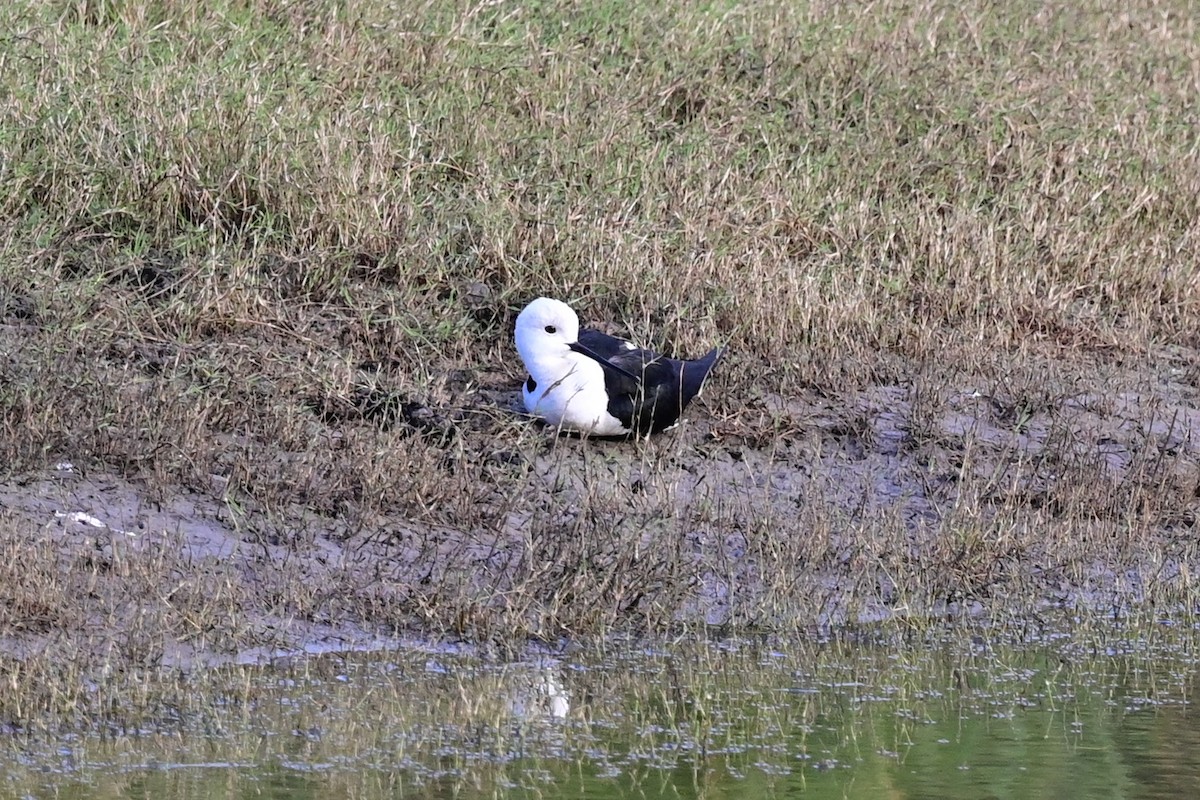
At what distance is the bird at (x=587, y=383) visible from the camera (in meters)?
6.93

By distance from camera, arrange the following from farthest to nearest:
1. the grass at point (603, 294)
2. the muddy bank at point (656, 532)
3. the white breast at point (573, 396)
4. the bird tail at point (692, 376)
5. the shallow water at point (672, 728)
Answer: the bird tail at point (692, 376) → the white breast at point (573, 396) → the grass at point (603, 294) → the muddy bank at point (656, 532) → the shallow water at point (672, 728)

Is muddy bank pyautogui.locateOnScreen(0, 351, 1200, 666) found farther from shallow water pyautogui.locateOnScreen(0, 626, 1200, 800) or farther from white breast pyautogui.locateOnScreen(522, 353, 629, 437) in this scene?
shallow water pyautogui.locateOnScreen(0, 626, 1200, 800)

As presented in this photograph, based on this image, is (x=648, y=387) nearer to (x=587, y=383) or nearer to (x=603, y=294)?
(x=587, y=383)

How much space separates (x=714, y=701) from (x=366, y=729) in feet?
3.20

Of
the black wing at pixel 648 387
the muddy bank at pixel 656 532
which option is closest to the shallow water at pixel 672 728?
the muddy bank at pixel 656 532

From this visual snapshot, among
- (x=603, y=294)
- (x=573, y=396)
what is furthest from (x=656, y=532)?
(x=603, y=294)

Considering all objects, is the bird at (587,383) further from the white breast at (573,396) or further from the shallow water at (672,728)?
the shallow water at (672,728)

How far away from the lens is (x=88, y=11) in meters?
8.93

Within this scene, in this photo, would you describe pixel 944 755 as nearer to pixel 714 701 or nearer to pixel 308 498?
pixel 714 701

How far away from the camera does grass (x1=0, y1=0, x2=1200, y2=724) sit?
620cm

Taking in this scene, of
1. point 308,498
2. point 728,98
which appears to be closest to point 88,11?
point 728,98

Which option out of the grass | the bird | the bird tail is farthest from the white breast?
the bird tail

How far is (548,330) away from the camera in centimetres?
702

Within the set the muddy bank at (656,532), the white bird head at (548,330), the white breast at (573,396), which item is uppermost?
the white bird head at (548,330)
